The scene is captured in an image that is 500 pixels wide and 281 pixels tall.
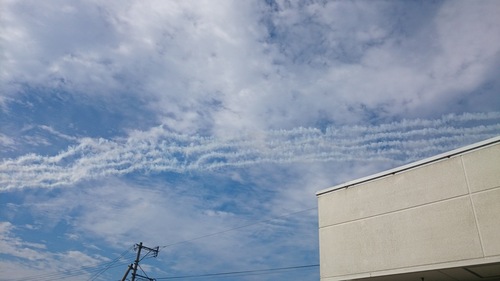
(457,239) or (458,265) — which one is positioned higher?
(457,239)

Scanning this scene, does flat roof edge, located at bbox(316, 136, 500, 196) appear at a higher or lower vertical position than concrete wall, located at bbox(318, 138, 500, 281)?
higher

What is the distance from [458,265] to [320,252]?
145 inches

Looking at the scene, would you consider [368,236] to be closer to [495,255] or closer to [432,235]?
[432,235]

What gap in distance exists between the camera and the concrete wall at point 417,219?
8.21 meters

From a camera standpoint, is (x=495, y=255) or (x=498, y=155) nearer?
(x=495, y=255)

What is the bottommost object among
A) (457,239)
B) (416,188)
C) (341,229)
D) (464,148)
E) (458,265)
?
(458,265)

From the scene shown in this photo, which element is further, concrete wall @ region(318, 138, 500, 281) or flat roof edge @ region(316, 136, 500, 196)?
flat roof edge @ region(316, 136, 500, 196)

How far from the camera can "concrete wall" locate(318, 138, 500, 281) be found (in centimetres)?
821

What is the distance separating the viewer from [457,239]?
27.4 ft

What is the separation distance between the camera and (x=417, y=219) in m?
9.21

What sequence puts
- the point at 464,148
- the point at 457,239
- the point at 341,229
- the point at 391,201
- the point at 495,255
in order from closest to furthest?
the point at 495,255 → the point at 457,239 → the point at 464,148 → the point at 391,201 → the point at 341,229

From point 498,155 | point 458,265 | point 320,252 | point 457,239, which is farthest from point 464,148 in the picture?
point 320,252

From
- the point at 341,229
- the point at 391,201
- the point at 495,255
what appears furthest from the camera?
the point at 341,229

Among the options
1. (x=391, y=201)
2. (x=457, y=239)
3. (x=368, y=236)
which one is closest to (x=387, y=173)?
(x=391, y=201)
